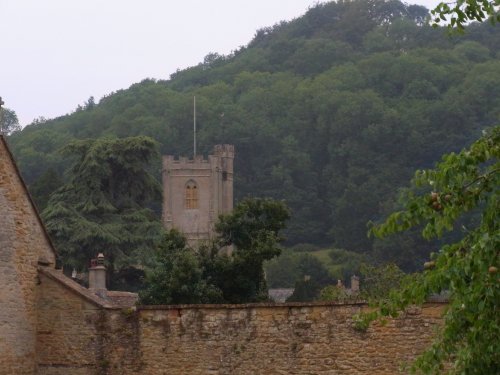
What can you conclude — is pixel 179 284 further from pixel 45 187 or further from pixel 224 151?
pixel 224 151

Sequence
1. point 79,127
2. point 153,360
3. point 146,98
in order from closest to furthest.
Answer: point 153,360
point 79,127
point 146,98

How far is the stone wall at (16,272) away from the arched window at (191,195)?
12480 centimetres

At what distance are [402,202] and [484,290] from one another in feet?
3.49

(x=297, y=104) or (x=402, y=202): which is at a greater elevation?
(x=297, y=104)

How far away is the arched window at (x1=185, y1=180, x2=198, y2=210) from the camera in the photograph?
479 feet

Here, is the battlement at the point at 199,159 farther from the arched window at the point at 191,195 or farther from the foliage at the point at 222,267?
the foliage at the point at 222,267

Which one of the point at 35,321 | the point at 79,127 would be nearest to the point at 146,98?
the point at 79,127

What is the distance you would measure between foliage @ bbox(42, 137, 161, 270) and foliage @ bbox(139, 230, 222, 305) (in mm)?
33515

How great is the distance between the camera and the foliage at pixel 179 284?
114 ft

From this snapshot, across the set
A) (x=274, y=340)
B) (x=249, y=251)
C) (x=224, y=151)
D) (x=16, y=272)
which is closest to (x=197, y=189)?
(x=224, y=151)

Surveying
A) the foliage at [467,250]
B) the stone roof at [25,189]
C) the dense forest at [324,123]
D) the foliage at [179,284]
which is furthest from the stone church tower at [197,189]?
the foliage at [467,250]

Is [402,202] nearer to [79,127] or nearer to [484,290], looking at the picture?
[484,290]

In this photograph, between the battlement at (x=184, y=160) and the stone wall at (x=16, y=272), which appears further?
the battlement at (x=184, y=160)

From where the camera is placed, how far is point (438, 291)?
12211 mm
